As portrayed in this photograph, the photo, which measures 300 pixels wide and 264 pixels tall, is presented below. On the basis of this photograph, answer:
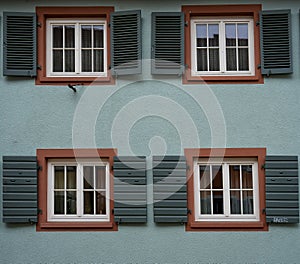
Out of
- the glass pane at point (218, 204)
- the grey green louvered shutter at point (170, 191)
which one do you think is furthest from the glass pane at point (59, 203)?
the glass pane at point (218, 204)

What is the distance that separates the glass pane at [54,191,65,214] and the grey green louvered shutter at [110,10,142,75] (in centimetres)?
221

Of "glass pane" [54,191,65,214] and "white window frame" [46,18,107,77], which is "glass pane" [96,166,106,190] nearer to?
"glass pane" [54,191,65,214]

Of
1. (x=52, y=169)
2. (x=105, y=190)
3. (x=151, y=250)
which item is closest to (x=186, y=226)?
(x=151, y=250)

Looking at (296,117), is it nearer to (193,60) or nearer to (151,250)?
(193,60)

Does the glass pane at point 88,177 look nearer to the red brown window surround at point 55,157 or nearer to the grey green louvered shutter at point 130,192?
the red brown window surround at point 55,157

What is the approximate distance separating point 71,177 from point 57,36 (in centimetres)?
242

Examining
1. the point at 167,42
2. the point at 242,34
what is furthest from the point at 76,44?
the point at 242,34

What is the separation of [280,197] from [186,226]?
5.16 ft

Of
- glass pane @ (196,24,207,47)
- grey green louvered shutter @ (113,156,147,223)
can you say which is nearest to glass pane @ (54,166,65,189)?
grey green louvered shutter @ (113,156,147,223)

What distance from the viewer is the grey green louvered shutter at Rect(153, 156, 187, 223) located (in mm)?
8469

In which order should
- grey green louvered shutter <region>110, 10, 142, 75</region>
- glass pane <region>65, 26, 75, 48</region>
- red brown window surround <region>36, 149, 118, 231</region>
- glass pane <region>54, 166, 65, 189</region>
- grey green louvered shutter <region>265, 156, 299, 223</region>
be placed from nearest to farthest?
1. grey green louvered shutter <region>265, 156, 299, 223</region>
2. red brown window surround <region>36, 149, 118, 231</region>
3. grey green louvered shutter <region>110, 10, 142, 75</region>
4. glass pane <region>54, 166, 65, 189</region>
5. glass pane <region>65, 26, 75, 48</region>

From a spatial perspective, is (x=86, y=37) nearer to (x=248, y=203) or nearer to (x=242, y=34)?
(x=242, y=34)

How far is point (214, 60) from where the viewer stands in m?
8.95

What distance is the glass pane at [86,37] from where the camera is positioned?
354 inches
